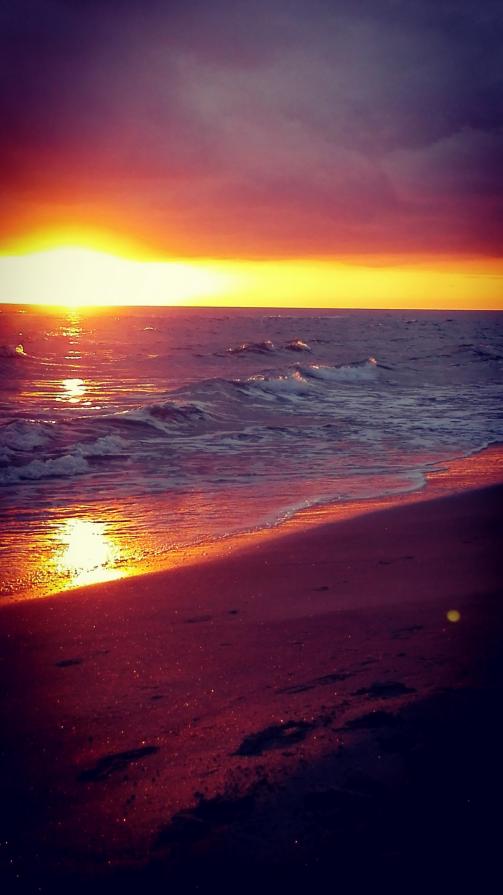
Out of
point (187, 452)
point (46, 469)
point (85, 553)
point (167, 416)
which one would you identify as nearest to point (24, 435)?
point (46, 469)

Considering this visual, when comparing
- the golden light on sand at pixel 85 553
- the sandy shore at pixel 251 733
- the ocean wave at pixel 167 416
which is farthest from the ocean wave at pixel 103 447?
the sandy shore at pixel 251 733

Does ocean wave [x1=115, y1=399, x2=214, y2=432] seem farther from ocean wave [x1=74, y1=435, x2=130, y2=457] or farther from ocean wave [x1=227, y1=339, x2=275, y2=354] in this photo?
ocean wave [x1=227, y1=339, x2=275, y2=354]

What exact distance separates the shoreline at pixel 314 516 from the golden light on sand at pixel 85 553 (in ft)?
0.30

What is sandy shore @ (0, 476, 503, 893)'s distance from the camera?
7.24ft

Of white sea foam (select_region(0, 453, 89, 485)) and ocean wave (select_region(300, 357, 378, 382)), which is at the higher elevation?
ocean wave (select_region(300, 357, 378, 382))

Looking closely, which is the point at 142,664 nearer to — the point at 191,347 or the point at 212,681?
the point at 212,681

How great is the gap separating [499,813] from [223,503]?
600 cm

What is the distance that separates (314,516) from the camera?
7383 mm

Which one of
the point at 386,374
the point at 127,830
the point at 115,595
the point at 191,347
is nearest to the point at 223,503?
the point at 115,595

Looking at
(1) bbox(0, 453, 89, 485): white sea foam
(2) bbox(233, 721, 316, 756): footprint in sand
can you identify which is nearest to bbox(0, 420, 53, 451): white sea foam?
(1) bbox(0, 453, 89, 485): white sea foam

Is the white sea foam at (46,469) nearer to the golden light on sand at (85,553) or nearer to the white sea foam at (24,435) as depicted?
the white sea foam at (24,435)

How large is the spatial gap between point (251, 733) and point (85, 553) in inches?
137

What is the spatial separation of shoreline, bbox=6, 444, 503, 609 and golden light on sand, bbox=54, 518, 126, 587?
0.09 m

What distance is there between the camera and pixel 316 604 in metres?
4.47
